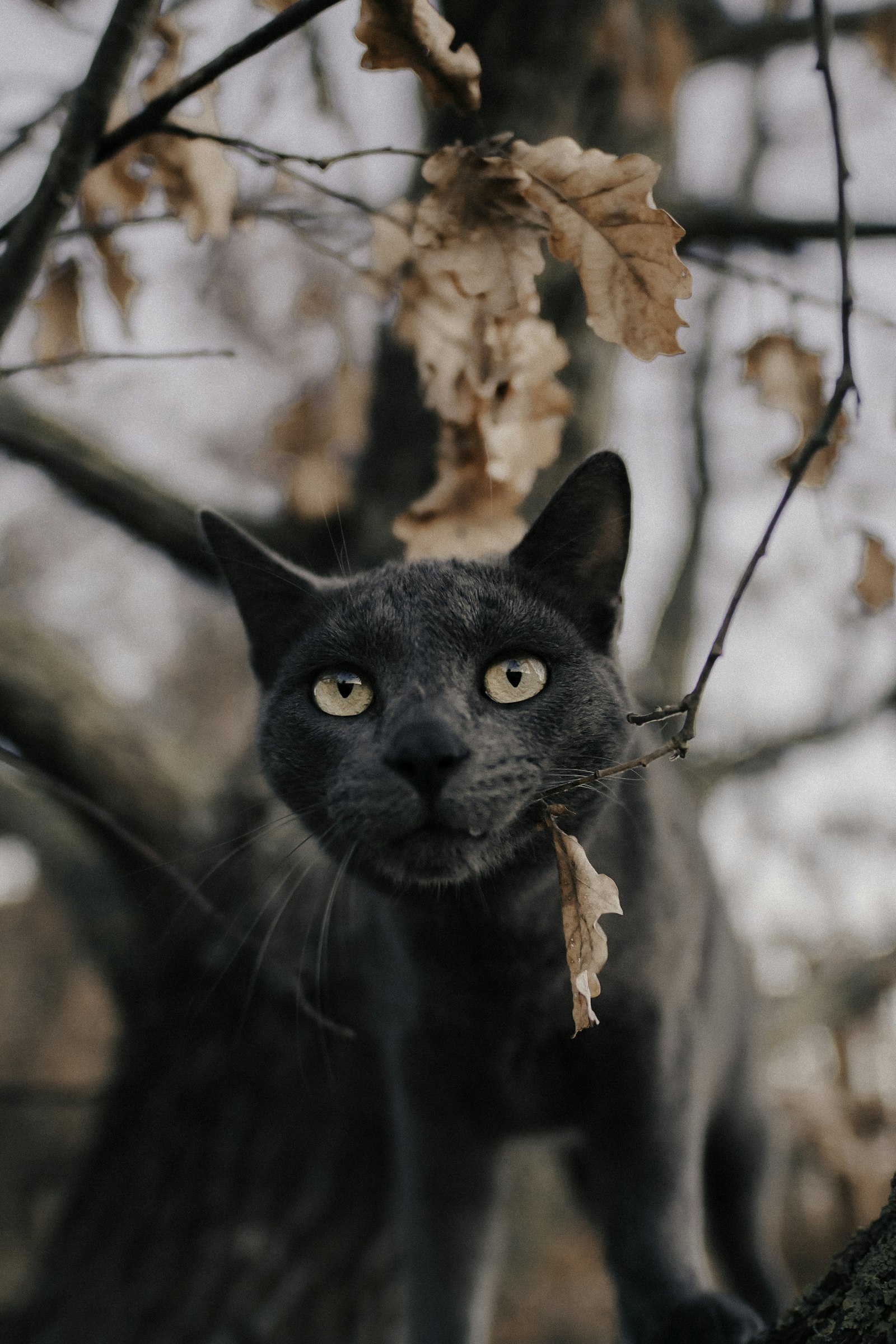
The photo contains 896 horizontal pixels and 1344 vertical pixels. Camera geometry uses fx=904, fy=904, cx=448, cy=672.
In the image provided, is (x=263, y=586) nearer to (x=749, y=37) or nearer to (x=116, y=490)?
(x=116, y=490)

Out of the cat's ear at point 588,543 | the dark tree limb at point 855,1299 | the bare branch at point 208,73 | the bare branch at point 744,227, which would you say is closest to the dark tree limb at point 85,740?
the cat's ear at point 588,543

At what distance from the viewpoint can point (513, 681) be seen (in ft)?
3.91

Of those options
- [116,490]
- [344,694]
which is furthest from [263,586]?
[116,490]

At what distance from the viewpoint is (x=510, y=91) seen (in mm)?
2348

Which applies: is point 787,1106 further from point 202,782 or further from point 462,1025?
point 462,1025

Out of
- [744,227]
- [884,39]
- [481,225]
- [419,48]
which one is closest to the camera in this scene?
[419,48]

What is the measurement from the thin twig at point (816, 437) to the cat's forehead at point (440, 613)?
324 mm

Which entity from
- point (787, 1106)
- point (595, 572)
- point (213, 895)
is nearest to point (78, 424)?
point (213, 895)

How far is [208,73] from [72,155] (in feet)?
0.52

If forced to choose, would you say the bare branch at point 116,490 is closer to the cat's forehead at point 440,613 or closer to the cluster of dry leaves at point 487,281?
the cluster of dry leaves at point 487,281

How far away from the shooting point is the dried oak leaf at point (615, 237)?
1.00 meters

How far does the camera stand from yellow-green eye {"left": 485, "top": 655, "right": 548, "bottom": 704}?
3.88ft

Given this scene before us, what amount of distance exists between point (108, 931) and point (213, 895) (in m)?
0.33

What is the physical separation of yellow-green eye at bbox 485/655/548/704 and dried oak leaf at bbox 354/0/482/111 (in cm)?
65
